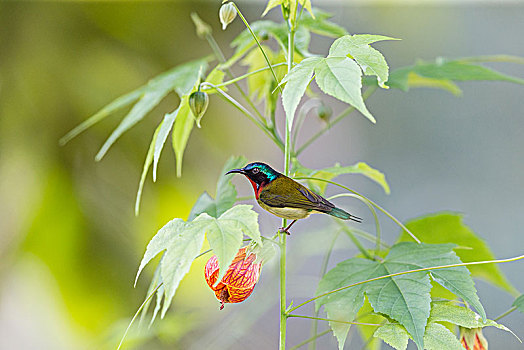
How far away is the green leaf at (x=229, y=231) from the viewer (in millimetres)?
227

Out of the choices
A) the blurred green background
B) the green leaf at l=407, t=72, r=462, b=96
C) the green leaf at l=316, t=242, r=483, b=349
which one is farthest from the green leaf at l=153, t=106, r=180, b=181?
the blurred green background

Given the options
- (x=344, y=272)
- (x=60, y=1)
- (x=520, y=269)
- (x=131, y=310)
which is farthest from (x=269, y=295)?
(x=520, y=269)

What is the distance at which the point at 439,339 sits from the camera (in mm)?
268

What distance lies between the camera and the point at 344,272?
1.03ft

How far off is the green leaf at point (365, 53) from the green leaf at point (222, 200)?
0.10 meters

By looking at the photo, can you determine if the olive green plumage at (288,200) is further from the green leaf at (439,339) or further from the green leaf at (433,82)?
the green leaf at (433,82)

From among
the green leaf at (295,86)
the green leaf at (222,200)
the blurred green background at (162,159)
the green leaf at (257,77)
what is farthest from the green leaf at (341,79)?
the blurred green background at (162,159)

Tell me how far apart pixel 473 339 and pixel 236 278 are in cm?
14

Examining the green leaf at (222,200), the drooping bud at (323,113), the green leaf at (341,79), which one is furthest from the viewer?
the drooping bud at (323,113)

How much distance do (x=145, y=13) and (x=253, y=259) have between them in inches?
33.4

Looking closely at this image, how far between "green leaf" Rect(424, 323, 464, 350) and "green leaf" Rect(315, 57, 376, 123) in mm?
124

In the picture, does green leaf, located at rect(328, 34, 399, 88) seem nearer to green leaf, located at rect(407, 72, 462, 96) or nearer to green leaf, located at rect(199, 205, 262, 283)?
green leaf, located at rect(199, 205, 262, 283)

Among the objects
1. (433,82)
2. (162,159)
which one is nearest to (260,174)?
(433,82)

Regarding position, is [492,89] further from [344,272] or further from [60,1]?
[344,272]
